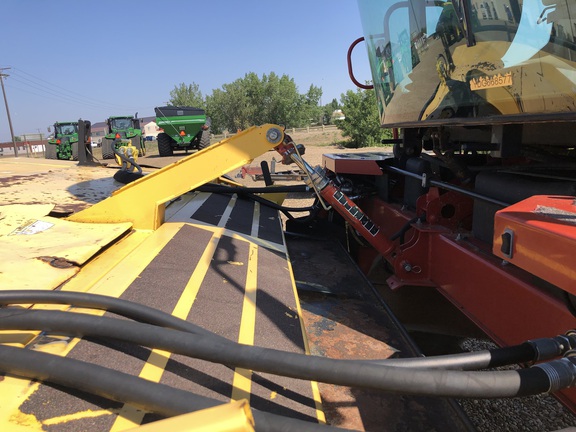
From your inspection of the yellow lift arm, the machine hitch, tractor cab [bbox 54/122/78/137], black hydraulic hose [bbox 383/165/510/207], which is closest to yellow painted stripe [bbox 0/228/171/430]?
A: the yellow lift arm

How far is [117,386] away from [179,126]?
21.4m

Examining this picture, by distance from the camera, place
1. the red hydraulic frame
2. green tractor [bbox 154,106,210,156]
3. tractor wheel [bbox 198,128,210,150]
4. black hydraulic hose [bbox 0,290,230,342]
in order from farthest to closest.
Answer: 1. tractor wheel [bbox 198,128,210,150]
2. green tractor [bbox 154,106,210,156]
3. the red hydraulic frame
4. black hydraulic hose [bbox 0,290,230,342]

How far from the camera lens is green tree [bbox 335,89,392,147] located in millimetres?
27031

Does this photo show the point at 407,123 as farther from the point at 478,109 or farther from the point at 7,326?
the point at 7,326

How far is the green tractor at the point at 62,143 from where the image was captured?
21.0 meters

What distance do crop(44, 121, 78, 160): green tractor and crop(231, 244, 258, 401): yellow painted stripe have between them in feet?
68.0

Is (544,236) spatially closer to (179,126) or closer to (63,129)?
(179,126)

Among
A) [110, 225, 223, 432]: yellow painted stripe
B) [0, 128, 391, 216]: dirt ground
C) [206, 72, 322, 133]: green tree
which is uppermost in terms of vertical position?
[206, 72, 322, 133]: green tree

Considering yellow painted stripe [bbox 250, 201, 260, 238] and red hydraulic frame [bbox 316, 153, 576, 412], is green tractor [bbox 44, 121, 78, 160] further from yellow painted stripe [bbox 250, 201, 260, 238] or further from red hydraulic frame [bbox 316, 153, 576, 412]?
red hydraulic frame [bbox 316, 153, 576, 412]

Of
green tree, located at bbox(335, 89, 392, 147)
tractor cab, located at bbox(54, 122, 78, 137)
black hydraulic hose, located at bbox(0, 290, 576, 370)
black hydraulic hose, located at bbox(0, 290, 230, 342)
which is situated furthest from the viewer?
green tree, located at bbox(335, 89, 392, 147)

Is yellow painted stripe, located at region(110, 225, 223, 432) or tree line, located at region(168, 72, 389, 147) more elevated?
tree line, located at region(168, 72, 389, 147)

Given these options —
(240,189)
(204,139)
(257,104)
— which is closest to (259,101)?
(257,104)

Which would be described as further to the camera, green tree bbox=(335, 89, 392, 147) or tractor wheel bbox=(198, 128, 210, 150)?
green tree bbox=(335, 89, 392, 147)

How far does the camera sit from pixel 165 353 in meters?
1.50
